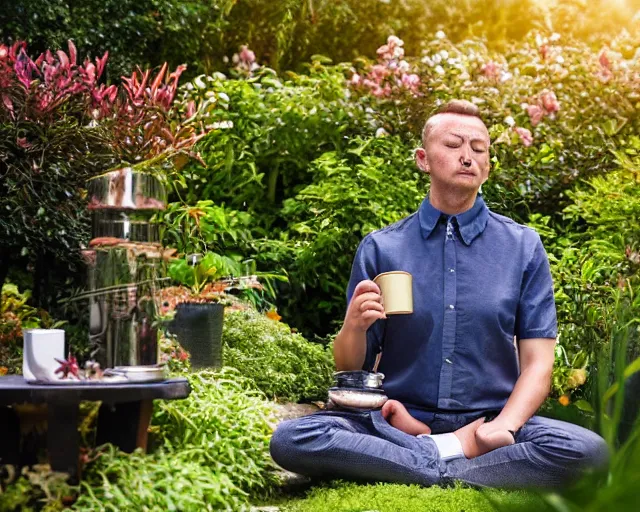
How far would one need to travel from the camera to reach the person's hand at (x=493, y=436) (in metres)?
3.54

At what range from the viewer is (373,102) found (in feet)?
23.3

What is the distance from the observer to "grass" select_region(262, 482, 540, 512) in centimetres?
329

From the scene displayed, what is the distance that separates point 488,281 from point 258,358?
1.39m

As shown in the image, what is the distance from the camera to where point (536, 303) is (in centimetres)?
378

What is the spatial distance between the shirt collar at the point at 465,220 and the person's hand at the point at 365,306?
1.58 feet

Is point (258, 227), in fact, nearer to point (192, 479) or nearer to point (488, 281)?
point (488, 281)

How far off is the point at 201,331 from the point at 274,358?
1.80 feet

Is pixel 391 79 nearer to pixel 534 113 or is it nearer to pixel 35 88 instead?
pixel 534 113

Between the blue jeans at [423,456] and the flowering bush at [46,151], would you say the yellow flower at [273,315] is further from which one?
the blue jeans at [423,456]

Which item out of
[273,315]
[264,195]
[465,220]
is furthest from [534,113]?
[465,220]

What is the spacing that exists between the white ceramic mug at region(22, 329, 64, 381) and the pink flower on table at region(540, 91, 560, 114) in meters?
4.89

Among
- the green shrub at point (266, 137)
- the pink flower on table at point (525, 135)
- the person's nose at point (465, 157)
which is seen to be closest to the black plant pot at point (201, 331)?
the person's nose at point (465, 157)

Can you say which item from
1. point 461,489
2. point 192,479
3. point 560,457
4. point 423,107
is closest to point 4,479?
point 192,479

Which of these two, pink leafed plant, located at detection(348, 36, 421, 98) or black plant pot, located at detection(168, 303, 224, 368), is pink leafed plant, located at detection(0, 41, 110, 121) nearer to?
black plant pot, located at detection(168, 303, 224, 368)
